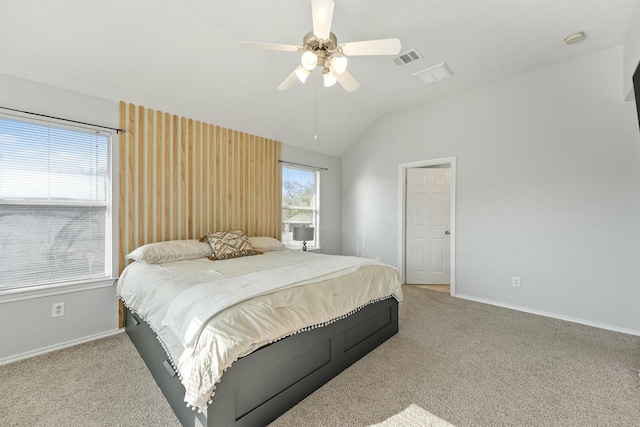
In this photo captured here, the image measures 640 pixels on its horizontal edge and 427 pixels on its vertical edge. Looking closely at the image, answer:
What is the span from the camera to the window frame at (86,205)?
232 cm

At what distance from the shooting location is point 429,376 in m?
2.02

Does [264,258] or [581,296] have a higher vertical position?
[264,258]

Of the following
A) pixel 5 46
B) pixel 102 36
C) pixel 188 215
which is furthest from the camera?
pixel 188 215

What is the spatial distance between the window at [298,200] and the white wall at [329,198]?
13cm

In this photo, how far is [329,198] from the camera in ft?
17.4

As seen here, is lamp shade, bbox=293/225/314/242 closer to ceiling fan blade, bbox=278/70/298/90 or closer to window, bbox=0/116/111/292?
ceiling fan blade, bbox=278/70/298/90

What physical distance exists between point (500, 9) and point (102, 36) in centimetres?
341

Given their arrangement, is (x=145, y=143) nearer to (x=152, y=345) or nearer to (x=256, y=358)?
(x=152, y=345)

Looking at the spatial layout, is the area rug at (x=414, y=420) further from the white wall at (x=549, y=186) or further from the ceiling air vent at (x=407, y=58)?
the ceiling air vent at (x=407, y=58)

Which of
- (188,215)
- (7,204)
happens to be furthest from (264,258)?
(7,204)

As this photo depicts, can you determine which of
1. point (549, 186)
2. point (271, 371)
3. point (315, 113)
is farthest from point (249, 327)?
point (549, 186)

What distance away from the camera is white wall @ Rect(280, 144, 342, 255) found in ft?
16.4

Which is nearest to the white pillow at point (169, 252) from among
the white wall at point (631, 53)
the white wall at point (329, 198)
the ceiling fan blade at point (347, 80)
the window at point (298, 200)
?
the window at point (298, 200)

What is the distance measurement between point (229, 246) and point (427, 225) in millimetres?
3280
